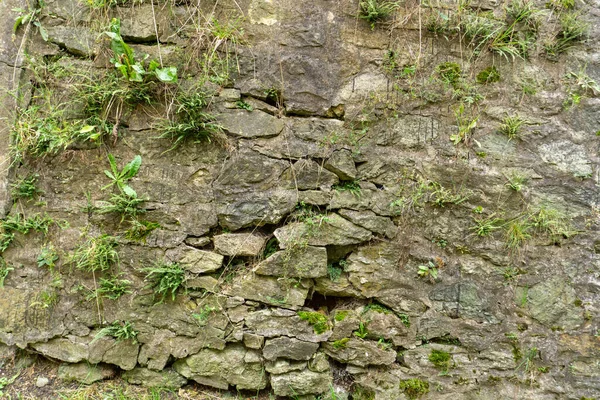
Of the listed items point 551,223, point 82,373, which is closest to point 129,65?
point 82,373

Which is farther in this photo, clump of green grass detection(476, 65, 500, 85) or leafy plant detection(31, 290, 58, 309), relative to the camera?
clump of green grass detection(476, 65, 500, 85)

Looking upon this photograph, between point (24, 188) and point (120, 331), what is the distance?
109cm

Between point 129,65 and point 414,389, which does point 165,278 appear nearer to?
point 129,65

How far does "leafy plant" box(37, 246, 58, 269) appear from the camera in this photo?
7.63 feet

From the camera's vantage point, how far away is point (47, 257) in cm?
233

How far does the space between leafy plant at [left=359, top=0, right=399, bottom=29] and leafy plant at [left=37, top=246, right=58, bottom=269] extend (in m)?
2.53

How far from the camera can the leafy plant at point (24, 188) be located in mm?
2354

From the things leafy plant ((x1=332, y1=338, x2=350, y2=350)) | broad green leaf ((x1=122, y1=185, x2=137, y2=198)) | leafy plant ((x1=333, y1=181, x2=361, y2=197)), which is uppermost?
broad green leaf ((x1=122, y1=185, x2=137, y2=198))

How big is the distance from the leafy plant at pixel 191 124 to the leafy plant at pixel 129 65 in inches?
6.0

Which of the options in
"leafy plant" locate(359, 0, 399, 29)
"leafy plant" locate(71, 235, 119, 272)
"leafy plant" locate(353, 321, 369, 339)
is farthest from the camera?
"leafy plant" locate(359, 0, 399, 29)

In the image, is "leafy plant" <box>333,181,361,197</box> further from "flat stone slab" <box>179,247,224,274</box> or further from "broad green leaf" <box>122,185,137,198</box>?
"broad green leaf" <box>122,185,137,198</box>

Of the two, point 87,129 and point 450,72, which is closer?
point 87,129

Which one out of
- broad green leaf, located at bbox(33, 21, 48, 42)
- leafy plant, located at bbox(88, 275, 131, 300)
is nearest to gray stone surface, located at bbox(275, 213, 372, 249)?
leafy plant, located at bbox(88, 275, 131, 300)

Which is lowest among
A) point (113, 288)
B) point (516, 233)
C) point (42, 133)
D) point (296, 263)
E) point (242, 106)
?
point (113, 288)
